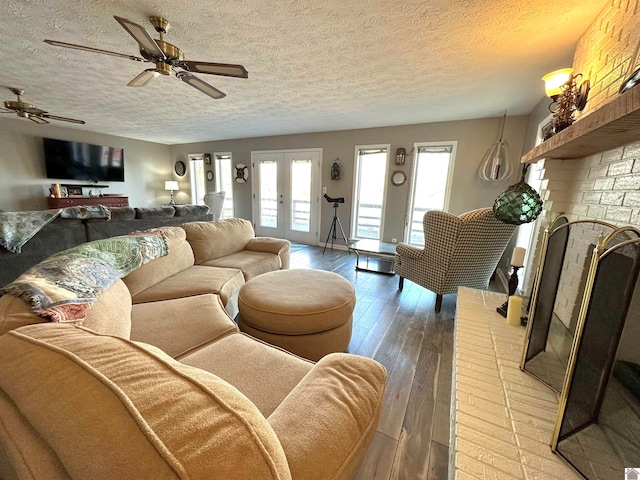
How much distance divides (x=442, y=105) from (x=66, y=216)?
168 inches

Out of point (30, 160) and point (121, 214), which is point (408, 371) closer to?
point (121, 214)

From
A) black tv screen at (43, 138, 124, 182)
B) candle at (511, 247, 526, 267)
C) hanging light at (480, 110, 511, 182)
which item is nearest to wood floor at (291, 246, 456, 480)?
candle at (511, 247, 526, 267)

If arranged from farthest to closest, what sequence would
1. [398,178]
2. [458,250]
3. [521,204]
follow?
[398,178] → [458,250] → [521,204]

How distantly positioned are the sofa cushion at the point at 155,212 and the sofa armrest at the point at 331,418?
10.1ft

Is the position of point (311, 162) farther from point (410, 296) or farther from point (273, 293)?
point (273, 293)

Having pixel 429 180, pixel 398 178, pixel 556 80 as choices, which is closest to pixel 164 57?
pixel 556 80

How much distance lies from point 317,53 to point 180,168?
608cm

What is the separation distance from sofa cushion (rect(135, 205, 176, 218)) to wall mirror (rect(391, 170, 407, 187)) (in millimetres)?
3455

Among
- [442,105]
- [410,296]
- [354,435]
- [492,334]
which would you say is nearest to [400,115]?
[442,105]

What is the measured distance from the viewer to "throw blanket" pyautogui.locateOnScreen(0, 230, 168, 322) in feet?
2.42

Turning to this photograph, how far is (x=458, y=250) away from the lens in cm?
225

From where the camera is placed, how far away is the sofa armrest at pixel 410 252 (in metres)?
2.54

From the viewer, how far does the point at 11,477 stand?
44 centimetres

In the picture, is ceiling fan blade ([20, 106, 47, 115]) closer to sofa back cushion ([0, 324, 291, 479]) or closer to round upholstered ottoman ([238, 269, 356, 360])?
round upholstered ottoman ([238, 269, 356, 360])
